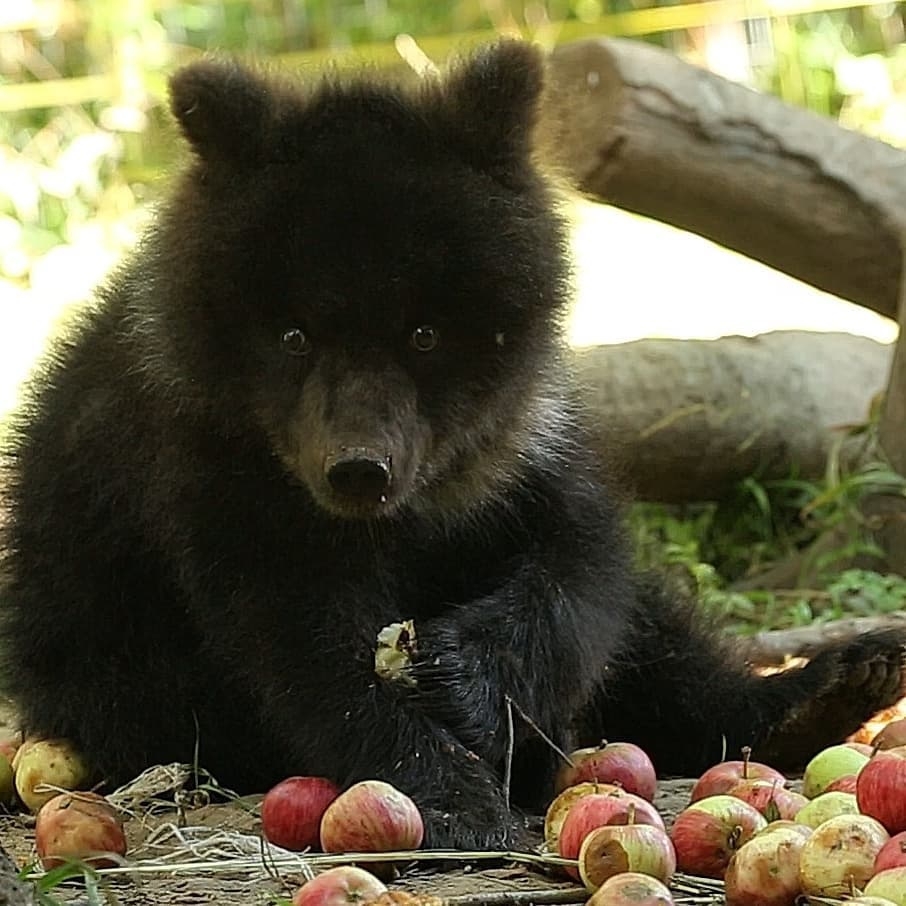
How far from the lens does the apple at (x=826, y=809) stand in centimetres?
327

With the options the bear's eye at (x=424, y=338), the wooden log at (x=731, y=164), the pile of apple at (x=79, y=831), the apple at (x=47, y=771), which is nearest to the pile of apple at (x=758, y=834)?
the pile of apple at (x=79, y=831)

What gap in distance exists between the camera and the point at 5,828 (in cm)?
401

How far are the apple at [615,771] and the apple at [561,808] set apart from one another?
0.67ft

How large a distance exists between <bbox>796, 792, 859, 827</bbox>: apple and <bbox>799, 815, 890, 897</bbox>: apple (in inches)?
10.8

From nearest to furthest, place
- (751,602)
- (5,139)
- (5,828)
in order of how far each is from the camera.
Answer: (5,828), (751,602), (5,139)

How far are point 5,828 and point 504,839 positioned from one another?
1.21 meters

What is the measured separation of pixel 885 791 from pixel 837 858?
0.89 feet

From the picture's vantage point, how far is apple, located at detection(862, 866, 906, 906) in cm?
272

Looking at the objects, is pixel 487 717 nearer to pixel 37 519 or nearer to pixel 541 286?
pixel 541 286

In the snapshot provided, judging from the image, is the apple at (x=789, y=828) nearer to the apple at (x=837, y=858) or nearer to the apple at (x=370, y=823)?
the apple at (x=837, y=858)

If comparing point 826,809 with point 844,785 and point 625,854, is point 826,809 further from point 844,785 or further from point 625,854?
point 625,854

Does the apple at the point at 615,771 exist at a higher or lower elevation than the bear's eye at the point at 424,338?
lower

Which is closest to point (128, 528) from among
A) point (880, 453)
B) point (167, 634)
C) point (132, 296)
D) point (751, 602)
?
point (167, 634)

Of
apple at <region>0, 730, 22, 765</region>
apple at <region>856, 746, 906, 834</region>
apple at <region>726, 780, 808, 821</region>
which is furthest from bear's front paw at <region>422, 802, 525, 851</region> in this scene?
apple at <region>0, 730, 22, 765</region>
